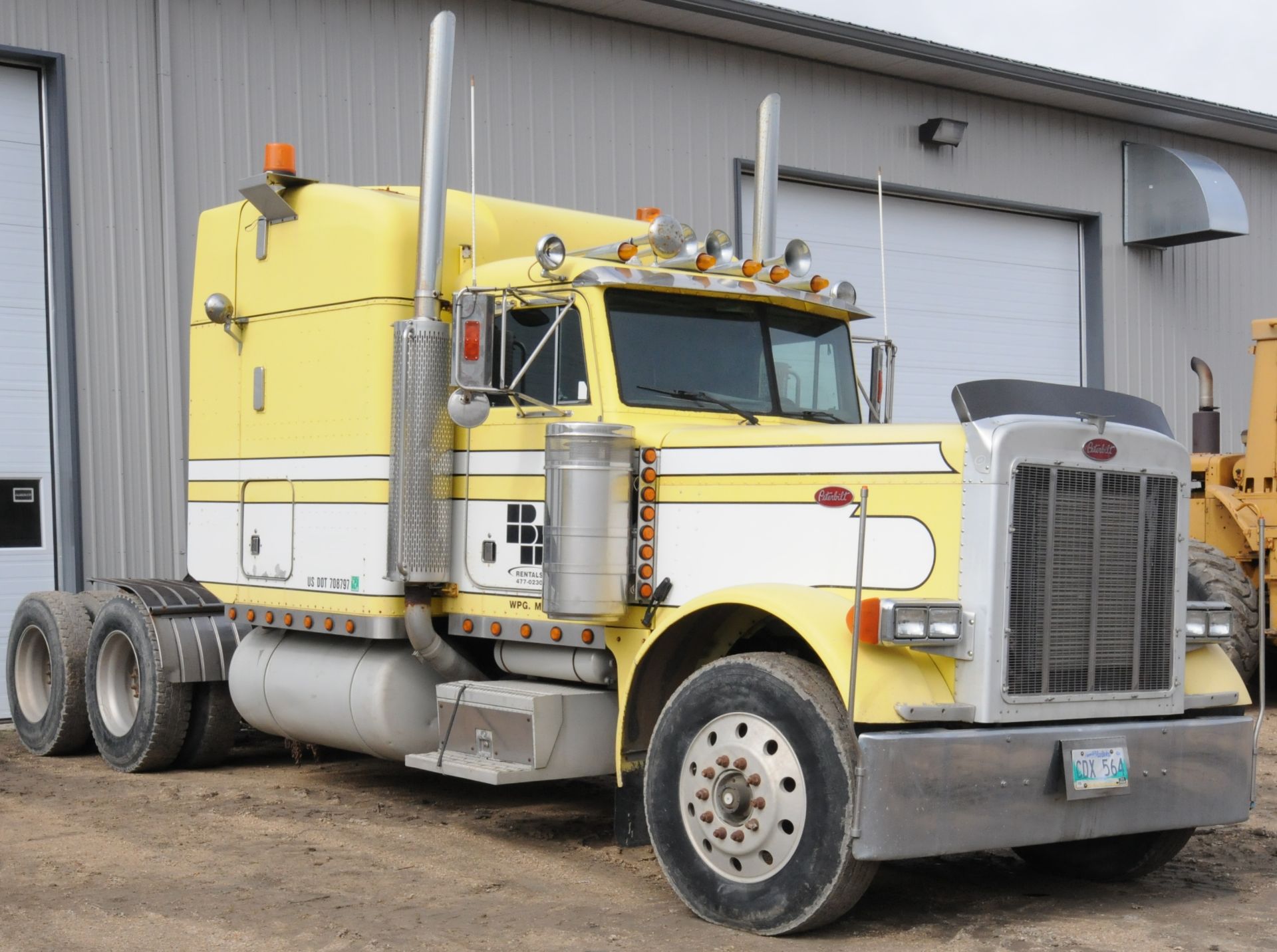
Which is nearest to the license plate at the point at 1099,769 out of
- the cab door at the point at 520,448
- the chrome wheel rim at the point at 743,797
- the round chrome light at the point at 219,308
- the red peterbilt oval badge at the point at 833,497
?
the chrome wheel rim at the point at 743,797

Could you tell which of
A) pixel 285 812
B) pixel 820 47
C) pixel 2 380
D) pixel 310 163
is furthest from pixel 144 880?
pixel 820 47

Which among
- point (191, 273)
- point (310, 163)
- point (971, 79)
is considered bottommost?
point (191, 273)

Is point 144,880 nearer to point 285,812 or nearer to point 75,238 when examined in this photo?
point 285,812

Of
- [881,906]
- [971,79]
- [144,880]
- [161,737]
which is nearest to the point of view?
[881,906]

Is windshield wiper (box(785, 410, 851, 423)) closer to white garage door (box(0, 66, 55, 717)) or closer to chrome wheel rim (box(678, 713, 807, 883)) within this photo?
chrome wheel rim (box(678, 713, 807, 883))

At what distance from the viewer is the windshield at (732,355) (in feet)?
25.1

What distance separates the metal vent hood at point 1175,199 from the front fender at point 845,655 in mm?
14317

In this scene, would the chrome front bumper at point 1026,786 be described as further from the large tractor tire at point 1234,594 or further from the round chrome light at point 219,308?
the large tractor tire at point 1234,594

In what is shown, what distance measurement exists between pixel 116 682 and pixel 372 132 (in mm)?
5426

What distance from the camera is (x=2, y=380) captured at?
12422 millimetres

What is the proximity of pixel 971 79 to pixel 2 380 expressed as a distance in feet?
35.2

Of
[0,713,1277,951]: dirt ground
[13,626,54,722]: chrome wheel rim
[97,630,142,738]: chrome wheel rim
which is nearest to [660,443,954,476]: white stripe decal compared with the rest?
[0,713,1277,951]: dirt ground

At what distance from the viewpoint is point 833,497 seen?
6.65 meters

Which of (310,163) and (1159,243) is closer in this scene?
(310,163)
